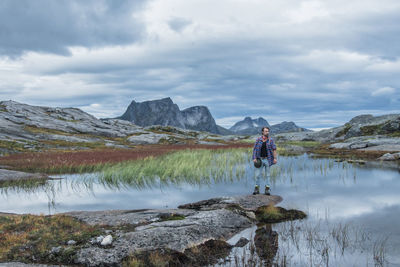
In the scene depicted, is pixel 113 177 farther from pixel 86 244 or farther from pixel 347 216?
pixel 347 216

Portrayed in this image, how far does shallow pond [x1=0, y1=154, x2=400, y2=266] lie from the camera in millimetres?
8008

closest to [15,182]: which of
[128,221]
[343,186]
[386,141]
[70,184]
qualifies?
[70,184]

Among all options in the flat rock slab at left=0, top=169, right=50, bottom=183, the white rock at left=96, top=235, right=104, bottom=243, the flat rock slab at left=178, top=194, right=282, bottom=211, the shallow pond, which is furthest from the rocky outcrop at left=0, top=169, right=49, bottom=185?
the white rock at left=96, top=235, right=104, bottom=243

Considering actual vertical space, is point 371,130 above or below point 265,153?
above

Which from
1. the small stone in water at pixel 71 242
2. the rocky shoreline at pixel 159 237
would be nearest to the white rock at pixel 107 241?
the rocky shoreline at pixel 159 237

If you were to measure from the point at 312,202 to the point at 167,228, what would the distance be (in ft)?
27.0

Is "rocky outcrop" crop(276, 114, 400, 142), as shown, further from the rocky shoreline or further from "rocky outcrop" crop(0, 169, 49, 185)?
"rocky outcrop" crop(0, 169, 49, 185)

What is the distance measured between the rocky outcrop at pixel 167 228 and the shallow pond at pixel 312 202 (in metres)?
1.71

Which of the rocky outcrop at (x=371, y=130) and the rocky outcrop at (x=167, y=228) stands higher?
the rocky outcrop at (x=371, y=130)

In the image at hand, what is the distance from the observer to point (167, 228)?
356 inches

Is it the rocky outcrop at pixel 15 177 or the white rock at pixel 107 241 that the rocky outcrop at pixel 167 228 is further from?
the rocky outcrop at pixel 15 177

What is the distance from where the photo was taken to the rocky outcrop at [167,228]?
7.57 m

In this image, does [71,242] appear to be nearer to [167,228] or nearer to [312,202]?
[167,228]

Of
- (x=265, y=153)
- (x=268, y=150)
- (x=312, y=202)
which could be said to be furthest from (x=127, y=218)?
(x=312, y=202)
